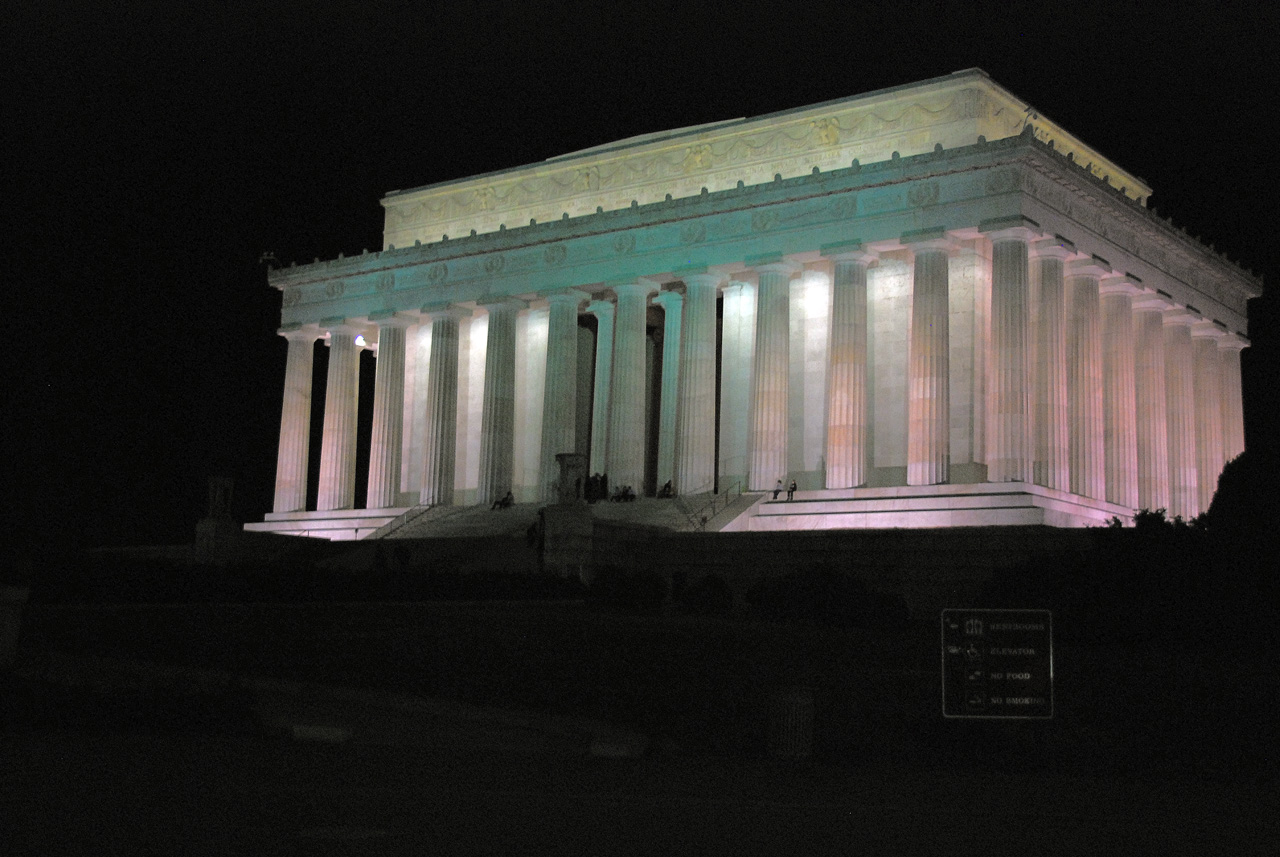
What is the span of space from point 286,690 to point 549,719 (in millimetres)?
5432

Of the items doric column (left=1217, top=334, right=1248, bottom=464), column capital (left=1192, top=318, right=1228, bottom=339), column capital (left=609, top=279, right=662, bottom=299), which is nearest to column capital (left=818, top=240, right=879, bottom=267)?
column capital (left=609, top=279, right=662, bottom=299)

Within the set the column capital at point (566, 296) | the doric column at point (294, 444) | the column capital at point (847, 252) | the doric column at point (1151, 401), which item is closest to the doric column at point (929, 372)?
the column capital at point (847, 252)

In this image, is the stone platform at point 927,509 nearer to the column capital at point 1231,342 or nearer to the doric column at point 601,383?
the doric column at point 601,383

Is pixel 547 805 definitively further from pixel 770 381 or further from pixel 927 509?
pixel 770 381

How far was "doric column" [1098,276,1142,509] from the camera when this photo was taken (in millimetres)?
64500

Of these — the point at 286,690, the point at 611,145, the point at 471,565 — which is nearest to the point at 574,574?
the point at 471,565

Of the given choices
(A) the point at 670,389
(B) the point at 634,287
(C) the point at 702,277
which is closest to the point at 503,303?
(B) the point at 634,287

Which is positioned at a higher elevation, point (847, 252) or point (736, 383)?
point (847, 252)

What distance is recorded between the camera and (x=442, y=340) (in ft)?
242

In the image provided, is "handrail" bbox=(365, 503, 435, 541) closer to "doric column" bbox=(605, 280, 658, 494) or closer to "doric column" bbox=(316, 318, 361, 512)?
"doric column" bbox=(316, 318, 361, 512)

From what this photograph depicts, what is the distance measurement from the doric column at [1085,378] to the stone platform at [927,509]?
1345 mm

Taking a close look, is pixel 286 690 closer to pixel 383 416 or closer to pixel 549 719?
pixel 549 719

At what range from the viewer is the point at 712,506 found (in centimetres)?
6172

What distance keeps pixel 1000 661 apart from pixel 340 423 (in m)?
60.0
